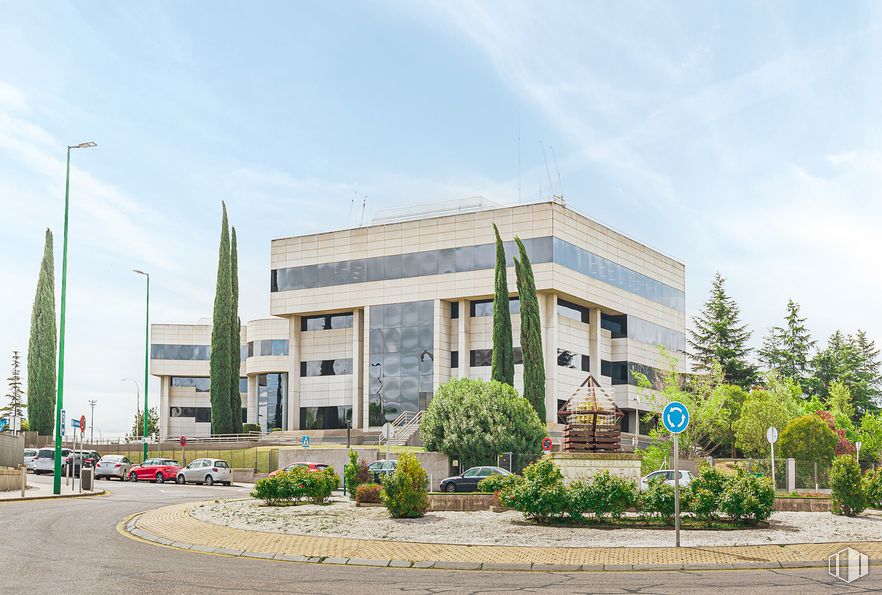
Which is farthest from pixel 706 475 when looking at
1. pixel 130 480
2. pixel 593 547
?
pixel 130 480

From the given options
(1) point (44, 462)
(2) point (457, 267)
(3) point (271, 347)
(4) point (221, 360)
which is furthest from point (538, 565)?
(3) point (271, 347)

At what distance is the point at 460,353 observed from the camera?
67500 millimetres

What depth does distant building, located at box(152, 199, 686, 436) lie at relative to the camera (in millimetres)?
66312

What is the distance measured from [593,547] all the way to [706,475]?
175 inches

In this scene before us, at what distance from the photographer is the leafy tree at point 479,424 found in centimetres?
4728

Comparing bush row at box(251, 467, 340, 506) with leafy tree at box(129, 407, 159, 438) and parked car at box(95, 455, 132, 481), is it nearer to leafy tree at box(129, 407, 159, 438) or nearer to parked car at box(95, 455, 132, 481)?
parked car at box(95, 455, 132, 481)

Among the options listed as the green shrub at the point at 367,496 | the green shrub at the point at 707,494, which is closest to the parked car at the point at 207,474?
the green shrub at the point at 367,496

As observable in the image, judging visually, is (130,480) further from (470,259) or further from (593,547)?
(593,547)

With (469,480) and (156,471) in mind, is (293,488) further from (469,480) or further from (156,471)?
(156,471)

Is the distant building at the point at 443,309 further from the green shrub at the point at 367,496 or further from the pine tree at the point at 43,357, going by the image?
the green shrub at the point at 367,496

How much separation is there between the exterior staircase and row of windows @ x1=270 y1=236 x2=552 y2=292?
9.71 metres

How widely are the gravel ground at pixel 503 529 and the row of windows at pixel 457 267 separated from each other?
4101 cm

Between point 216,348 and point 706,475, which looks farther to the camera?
point 216,348

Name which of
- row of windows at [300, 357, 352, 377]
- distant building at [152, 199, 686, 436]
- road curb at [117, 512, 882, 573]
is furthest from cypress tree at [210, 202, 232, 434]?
road curb at [117, 512, 882, 573]
